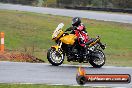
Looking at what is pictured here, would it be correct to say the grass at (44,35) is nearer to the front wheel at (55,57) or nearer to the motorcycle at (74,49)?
the motorcycle at (74,49)

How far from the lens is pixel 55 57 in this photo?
50.3ft

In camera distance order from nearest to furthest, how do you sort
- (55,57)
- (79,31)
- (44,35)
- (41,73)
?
(41,73) < (55,57) < (79,31) < (44,35)

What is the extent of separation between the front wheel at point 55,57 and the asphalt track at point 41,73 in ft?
1.18

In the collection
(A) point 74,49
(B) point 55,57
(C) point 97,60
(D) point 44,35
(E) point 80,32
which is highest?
(E) point 80,32

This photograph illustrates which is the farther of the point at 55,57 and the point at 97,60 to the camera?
the point at 97,60

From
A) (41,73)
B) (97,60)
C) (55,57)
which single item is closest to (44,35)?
(97,60)

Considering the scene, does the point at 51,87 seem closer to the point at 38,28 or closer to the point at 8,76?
the point at 8,76

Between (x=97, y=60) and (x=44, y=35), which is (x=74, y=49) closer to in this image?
(x=97, y=60)

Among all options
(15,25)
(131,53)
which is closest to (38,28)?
(15,25)

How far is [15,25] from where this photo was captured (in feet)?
111

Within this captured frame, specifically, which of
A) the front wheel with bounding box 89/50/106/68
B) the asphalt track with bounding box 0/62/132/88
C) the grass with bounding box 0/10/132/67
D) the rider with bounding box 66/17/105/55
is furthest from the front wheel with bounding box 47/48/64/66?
the grass with bounding box 0/10/132/67

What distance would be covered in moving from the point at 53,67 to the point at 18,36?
1443 centimetres

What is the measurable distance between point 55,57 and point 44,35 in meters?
14.9

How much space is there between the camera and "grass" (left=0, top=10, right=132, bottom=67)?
80.3 feet
